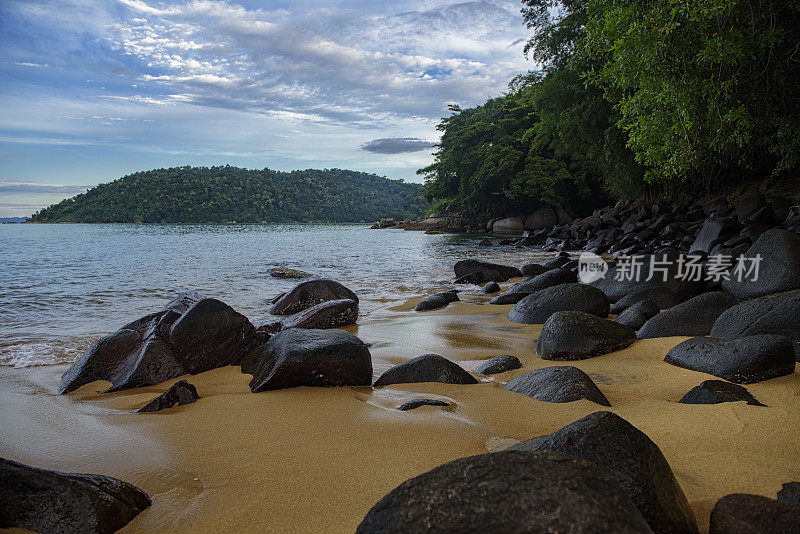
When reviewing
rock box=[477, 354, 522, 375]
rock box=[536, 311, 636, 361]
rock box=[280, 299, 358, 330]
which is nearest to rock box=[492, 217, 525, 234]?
rock box=[280, 299, 358, 330]

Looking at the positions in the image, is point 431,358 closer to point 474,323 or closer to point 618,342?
point 618,342

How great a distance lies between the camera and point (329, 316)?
6590 mm

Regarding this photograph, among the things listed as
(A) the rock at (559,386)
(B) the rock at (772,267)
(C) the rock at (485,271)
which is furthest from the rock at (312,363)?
(C) the rock at (485,271)

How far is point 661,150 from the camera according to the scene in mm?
9219

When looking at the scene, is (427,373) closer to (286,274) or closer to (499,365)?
(499,365)

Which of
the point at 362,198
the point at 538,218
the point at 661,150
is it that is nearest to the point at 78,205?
the point at 362,198

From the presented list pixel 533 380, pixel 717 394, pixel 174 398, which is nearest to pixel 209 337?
pixel 174 398

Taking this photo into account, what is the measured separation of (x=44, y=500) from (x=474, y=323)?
5.11 meters

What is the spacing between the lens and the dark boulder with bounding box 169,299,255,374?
14.1 ft

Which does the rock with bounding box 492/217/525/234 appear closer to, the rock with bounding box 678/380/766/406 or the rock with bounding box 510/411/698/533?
the rock with bounding box 678/380/766/406

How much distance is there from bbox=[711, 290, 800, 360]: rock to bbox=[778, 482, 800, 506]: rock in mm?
1971

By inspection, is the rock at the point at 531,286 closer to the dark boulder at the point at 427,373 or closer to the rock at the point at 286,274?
the dark boulder at the point at 427,373

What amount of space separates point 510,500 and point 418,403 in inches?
76.6

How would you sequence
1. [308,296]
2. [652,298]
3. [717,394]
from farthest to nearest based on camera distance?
[308,296] < [652,298] < [717,394]
